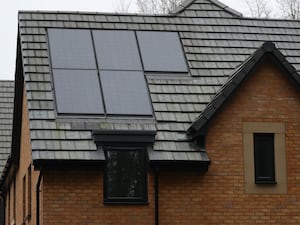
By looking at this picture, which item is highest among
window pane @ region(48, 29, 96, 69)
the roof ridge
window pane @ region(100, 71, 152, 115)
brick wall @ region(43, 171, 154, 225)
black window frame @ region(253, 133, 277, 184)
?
the roof ridge

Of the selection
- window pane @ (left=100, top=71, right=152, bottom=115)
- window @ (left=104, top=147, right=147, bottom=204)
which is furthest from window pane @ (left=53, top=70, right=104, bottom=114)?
window @ (left=104, top=147, right=147, bottom=204)

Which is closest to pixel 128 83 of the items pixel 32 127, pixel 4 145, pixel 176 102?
pixel 176 102

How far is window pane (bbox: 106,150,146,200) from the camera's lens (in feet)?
70.7

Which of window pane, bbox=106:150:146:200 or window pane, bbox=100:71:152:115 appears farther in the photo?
window pane, bbox=100:71:152:115

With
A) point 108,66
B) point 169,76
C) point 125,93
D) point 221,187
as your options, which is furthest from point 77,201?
point 169,76

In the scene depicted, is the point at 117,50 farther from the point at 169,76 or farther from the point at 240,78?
the point at 240,78

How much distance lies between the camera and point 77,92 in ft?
74.6

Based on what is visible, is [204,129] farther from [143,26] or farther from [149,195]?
[143,26]

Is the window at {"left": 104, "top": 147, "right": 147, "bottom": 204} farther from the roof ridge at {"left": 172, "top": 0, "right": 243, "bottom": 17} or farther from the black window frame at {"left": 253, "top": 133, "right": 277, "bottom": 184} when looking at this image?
the roof ridge at {"left": 172, "top": 0, "right": 243, "bottom": 17}

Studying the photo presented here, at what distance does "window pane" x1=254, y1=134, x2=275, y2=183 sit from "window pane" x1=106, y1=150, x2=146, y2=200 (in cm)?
261

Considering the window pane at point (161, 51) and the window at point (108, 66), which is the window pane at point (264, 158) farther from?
the window pane at point (161, 51)

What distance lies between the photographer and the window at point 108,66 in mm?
22578

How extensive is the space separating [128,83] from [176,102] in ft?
4.10

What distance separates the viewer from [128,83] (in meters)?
23.3
